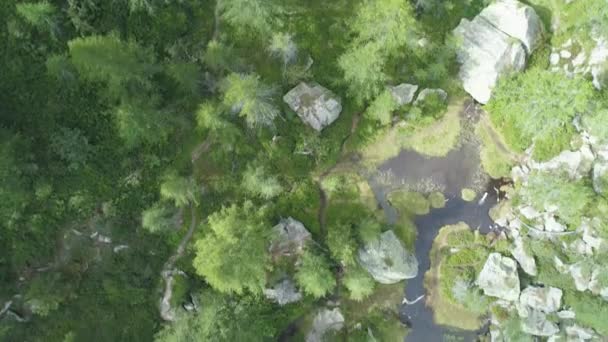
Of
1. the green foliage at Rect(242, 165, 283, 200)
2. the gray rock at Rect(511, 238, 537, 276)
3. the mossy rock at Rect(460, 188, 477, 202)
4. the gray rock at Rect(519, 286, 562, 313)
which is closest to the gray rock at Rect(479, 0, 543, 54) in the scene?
the mossy rock at Rect(460, 188, 477, 202)

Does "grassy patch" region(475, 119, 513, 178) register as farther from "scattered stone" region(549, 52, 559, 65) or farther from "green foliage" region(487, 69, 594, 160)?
"scattered stone" region(549, 52, 559, 65)

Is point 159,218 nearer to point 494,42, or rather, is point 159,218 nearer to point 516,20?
point 494,42

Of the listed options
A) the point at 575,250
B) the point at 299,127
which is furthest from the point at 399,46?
the point at 575,250

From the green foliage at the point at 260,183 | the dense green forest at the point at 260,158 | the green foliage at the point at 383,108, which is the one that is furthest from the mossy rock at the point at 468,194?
the green foliage at the point at 260,183

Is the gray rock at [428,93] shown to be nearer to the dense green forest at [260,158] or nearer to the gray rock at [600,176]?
the dense green forest at [260,158]

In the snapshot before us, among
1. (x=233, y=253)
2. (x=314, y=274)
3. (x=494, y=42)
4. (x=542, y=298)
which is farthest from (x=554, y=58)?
(x=233, y=253)

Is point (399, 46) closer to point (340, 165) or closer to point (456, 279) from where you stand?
point (340, 165)
